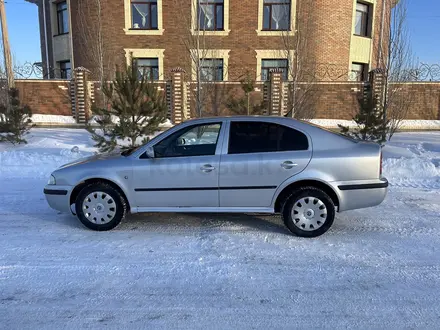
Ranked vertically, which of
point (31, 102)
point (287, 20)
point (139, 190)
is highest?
point (287, 20)

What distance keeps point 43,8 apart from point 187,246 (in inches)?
1014

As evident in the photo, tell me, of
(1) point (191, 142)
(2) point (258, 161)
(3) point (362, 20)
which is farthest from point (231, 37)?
(2) point (258, 161)

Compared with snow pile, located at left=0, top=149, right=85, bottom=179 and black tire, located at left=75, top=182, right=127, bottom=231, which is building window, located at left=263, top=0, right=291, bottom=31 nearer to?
snow pile, located at left=0, top=149, right=85, bottom=179

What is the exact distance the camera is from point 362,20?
20984 mm

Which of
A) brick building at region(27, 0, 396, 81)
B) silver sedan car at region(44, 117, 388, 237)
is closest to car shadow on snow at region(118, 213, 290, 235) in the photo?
silver sedan car at region(44, 117, 388, 237)

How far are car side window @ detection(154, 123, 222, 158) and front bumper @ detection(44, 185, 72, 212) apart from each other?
140cm

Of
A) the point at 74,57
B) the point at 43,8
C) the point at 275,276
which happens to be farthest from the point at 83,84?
the point at 275,276

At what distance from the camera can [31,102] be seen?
17578 millimetres

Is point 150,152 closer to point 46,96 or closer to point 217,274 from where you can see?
point 217,274

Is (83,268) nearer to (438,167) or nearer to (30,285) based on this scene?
(30,285)

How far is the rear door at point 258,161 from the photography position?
436cm

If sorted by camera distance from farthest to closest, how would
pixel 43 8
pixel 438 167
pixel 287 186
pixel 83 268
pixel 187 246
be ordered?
pixel 43 8
pixel 438 167
pixel 287 186
pixel 187 246
pixel 83 268

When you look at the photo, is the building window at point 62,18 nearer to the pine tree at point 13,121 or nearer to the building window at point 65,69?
the building window at point 65,69

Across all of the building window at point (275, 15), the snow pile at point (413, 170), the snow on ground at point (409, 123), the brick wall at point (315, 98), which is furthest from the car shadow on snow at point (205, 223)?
the building window at point (275, 15)
